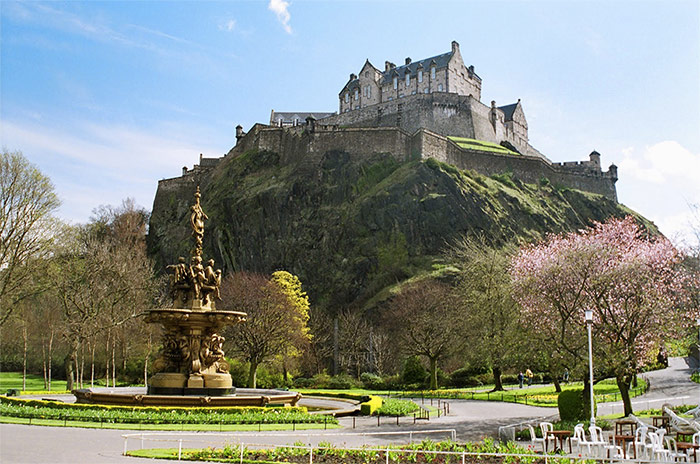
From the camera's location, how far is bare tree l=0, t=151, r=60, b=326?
30562mm

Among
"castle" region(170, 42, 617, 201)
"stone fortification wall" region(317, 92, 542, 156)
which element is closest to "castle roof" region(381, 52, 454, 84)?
"castle" region(170, 42, 617, 201)

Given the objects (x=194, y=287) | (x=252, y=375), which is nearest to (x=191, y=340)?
(x=194, y=287)

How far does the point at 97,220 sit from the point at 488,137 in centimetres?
5705

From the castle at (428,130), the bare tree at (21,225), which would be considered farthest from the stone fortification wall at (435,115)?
the bare tree at (21,225)

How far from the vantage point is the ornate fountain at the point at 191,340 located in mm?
20906

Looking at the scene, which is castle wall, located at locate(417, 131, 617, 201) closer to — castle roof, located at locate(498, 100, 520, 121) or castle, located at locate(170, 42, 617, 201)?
castle, located at locate(170, 42, 617, 201)

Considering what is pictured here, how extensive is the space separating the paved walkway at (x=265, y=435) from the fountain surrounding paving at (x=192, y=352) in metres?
3.92

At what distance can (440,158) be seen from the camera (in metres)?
76.1

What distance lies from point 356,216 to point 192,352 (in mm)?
48693

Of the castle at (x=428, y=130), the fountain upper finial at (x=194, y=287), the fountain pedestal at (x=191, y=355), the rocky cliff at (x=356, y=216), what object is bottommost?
the fountain pedestal at (x=191, y=355)

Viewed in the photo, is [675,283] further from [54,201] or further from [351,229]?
→ [351,229]

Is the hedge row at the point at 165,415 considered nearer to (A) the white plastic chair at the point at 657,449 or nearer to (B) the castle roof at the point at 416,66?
(A) the white plastic chair at the point at 657,449

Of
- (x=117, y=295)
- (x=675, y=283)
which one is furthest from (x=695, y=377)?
(x=117, y=295)

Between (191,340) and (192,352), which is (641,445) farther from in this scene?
(191,340)
